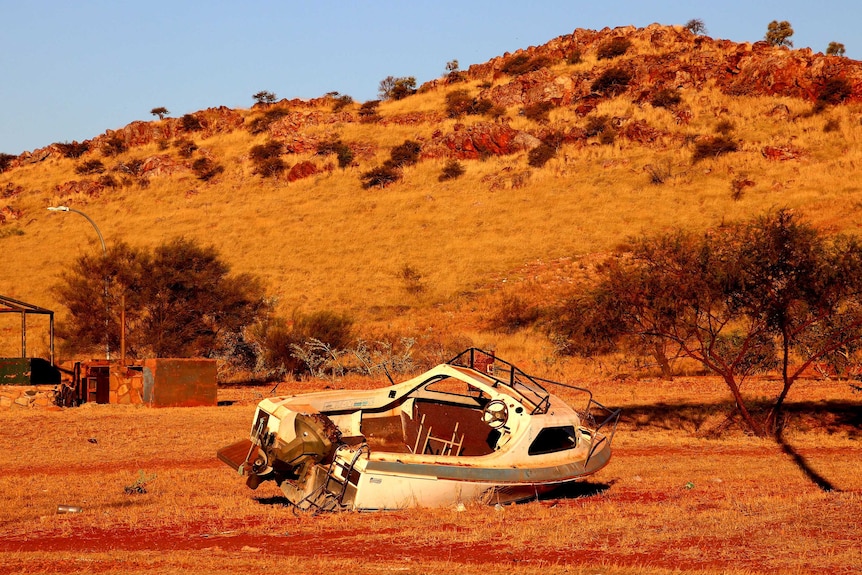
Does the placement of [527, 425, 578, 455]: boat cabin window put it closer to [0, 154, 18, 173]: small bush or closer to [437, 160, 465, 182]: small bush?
[437, 160, 465, 182]: small bush

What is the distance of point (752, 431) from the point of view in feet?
62.3

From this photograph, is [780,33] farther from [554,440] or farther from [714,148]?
[554,440]

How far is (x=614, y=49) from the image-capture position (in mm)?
78125

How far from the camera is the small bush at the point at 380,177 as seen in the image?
222 ft

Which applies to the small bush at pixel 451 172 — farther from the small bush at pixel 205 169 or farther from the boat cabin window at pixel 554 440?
the boat cabin window at pixel 554 440

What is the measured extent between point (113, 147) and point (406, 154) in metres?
31.7

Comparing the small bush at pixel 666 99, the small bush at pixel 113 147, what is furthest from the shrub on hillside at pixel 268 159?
the small bush at pixel 666 99

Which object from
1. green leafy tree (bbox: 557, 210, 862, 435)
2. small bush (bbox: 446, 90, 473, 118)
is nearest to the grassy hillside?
small bush (bbox: 446, 90, 473, 118)

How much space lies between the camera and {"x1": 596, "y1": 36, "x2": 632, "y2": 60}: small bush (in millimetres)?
78125

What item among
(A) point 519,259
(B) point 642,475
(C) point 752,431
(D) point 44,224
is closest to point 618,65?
(A) point 519,259

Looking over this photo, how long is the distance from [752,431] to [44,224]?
59957mm

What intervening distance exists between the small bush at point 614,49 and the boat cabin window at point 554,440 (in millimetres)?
70364

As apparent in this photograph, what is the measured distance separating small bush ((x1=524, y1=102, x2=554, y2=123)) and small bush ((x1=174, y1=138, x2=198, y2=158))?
29451 mm

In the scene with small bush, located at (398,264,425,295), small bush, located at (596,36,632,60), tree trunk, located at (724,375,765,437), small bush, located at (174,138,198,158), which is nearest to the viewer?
tree trunk, located at (724,375,765,437)
